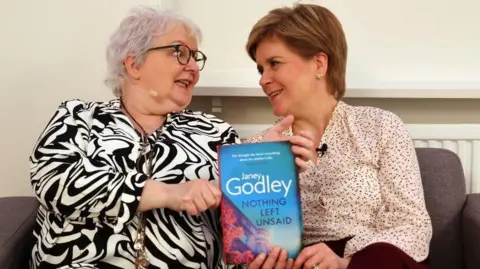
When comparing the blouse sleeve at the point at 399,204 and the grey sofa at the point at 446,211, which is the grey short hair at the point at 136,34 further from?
the blouse sleeve at the point at 399,204

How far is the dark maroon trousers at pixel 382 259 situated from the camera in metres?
1.23

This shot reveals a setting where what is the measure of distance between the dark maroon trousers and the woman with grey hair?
24 cm

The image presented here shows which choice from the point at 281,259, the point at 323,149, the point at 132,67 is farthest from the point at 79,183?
the point at 323,149

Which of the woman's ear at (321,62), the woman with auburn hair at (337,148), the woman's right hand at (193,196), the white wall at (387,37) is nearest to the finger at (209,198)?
the woman's right hand at (193,196)

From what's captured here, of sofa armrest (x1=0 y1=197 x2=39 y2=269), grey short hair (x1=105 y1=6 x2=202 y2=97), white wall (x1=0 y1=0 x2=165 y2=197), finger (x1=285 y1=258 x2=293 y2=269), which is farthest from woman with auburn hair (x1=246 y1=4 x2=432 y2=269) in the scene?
sofa armrest (x1=0 y1=197 x2=39 y2=269)

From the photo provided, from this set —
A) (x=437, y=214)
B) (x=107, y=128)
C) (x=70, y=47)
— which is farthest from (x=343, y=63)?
(x=70, y=47)

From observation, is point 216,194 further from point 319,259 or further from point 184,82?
point 184,82

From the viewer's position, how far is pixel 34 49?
192cm

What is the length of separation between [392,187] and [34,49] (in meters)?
1.28

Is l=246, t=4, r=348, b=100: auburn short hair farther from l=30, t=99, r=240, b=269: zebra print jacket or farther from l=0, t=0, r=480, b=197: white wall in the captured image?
l=0, t=0, r=480, b=197: white wall

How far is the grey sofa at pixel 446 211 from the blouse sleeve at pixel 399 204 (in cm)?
27

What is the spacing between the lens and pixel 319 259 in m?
1.28

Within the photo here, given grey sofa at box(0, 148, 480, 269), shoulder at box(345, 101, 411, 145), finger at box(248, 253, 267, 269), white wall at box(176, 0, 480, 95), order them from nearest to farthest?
finger at box(248, 253, 267, 269), shoulder at box(345, 101, 411, 145), grey sofa at box(0, 148, 480, 269), white wall at box(176, 0, 480, 95)

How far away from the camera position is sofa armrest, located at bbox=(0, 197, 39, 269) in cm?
138
